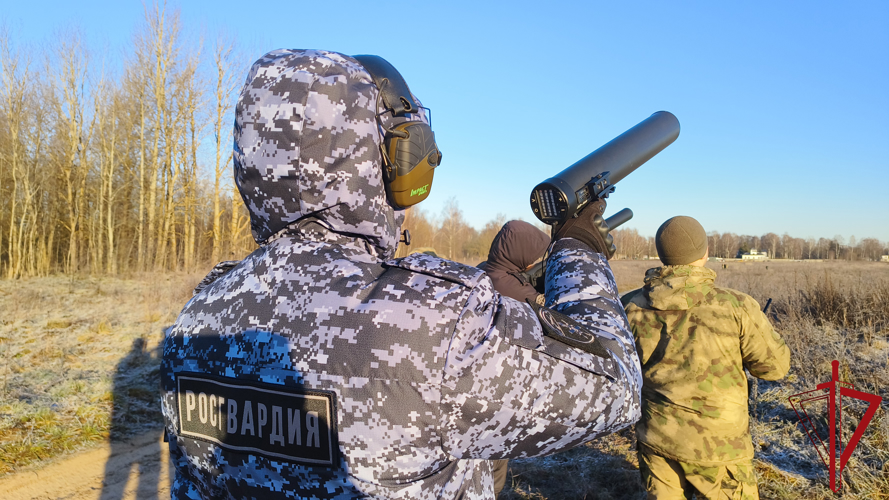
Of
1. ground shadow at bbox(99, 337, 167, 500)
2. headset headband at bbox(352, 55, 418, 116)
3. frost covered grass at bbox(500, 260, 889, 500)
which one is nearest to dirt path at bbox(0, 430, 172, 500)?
ground shadow at bbox(99, 337, 167, 500)

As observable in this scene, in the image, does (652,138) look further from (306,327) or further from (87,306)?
(87,306)

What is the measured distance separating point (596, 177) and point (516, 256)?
1793 millimetres

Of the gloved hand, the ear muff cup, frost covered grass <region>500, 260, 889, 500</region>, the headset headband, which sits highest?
the headset headband

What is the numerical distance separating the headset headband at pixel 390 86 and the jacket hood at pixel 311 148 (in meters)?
0.03

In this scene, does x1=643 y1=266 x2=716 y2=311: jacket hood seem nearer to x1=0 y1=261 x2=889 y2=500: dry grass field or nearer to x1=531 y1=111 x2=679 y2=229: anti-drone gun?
x1=531 y1=111 x2=679 y2=229: anti-drone gun

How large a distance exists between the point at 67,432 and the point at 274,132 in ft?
18.9

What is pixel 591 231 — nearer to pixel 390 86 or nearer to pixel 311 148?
pixel 390 86

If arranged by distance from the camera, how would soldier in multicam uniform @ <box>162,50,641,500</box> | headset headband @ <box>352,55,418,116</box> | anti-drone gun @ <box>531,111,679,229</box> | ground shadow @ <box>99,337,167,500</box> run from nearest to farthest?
soldier in multicam uniform @ <box>162,50,641,500</box> → headset headband @ <box>352,55,418,116</box> → anti-drone gun @ <box>531,111,679,229</box> → ground shadow @ <box>99,337,167,500</box>

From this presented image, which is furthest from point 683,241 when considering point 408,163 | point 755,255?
point 755,255

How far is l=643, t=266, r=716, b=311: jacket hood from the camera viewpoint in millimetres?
2902

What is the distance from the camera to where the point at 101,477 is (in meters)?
4.43

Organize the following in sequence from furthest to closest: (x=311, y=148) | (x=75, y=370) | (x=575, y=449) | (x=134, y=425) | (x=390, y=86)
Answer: (x=75, y=370) → (x=134, y=425) → (x=575, y=449) → (x=390, y=86) → (x=311, y=148)

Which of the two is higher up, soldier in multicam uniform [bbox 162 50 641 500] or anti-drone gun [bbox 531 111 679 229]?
anti-drone gun [bbox 531 111 679 229]

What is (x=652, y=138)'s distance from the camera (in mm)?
2549
